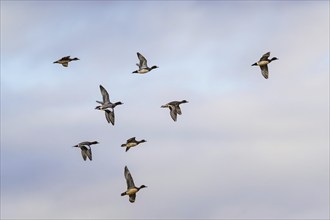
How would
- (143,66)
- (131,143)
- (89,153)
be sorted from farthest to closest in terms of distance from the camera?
(143,66) < (131,143) < (89,153)

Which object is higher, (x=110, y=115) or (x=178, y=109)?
(x=178, y=109)

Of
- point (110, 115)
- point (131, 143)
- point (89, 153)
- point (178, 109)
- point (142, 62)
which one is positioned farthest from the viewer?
point (142, 62)

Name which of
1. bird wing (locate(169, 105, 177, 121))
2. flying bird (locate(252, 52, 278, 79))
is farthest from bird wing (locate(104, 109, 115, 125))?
flying bird (locate(252, 52, 278, 79))

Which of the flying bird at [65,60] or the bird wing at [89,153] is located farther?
the flying bird at [65,60]

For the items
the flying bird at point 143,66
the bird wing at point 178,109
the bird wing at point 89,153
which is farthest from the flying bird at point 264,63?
the bird wing at point 89,153

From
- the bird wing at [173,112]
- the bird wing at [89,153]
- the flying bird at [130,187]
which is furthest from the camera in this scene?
the bird wing at [173,112]

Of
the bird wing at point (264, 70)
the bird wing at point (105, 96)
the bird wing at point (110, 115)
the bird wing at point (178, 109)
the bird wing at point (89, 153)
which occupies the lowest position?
the bird wing at point (89, 153)

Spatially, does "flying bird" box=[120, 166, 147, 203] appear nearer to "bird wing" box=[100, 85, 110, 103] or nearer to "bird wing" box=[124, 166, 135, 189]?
"bird wing" box=[124, 166, 135, 189]

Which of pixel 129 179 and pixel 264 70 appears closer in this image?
pixel 129 179

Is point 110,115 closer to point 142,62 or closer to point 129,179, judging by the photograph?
point 129,179

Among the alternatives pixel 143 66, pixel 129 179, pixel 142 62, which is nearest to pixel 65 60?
pixel 142 62

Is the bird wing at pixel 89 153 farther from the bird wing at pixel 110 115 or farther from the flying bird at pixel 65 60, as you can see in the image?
the flying bird at pixel 65 60

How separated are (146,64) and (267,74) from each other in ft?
62.2

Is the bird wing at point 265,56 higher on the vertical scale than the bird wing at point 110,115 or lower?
higher
